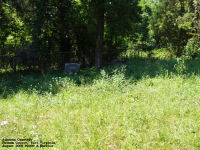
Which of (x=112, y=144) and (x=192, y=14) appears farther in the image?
(x=192, y=14)

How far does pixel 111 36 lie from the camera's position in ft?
33.4

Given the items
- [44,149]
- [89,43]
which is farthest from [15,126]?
[89,43]

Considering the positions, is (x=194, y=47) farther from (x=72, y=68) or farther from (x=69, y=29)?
(x=69, y=29)

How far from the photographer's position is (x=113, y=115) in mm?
3361

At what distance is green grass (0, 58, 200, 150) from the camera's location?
2609 mm

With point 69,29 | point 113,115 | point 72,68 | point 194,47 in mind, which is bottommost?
point 113,115

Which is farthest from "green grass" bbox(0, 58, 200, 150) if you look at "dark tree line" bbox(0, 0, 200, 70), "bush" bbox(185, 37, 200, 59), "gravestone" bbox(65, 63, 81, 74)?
"bush" bbox(185, 37, 200, 59)

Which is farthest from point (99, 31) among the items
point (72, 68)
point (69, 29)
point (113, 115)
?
point (113, 115)

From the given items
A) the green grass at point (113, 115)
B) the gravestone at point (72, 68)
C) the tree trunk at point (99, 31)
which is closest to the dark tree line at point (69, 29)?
the tree trunk at point (99, 31)

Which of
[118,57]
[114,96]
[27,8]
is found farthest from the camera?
[118,57]

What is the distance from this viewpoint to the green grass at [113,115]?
261 cm

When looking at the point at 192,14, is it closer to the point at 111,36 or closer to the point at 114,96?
the point at 111,36

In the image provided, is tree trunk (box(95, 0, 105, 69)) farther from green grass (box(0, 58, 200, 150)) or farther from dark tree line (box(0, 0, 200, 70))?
green grass (box(0, 58, 200, 150))

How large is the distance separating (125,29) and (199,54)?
14.4ft
